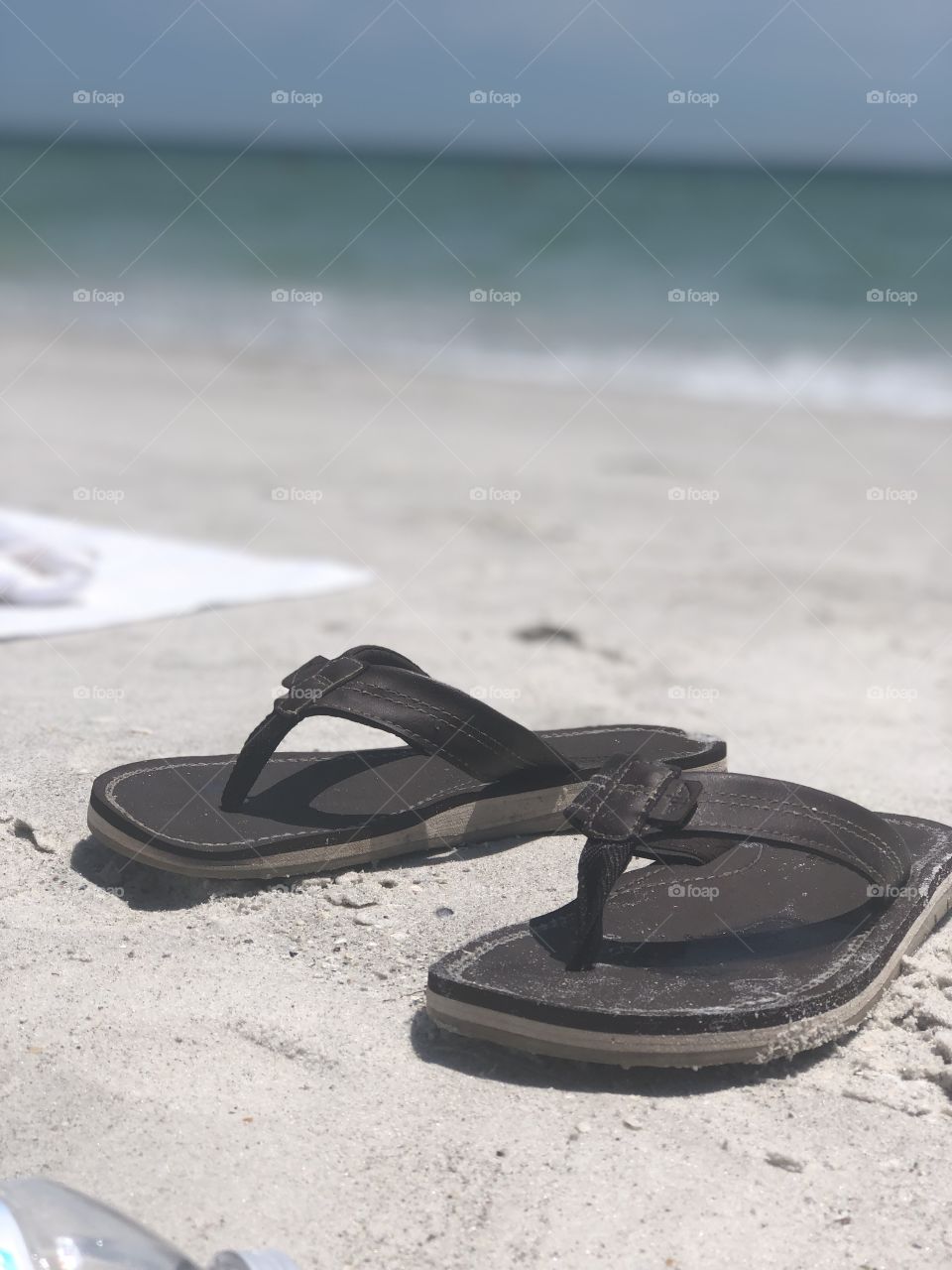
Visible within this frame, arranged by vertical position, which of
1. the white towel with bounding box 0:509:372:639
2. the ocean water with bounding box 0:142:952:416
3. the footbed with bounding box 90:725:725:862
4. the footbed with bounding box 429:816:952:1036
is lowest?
the white towel with bounding box 0:509:372:639

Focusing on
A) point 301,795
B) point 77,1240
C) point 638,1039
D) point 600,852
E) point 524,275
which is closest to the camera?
point 77,1240

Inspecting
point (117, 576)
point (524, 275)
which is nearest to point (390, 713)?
point (117, 576)

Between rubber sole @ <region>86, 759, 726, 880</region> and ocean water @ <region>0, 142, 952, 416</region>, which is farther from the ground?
ocean water @ <region>0, 142, 952, 416</region>

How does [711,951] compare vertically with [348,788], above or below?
above

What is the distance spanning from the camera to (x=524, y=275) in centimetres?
1313

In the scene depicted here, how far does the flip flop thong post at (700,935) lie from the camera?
1.56m

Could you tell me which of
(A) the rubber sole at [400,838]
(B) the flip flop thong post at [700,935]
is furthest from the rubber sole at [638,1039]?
(A) the rubber sole at [400,838]

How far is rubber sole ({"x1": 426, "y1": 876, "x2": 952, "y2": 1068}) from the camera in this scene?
1547mm

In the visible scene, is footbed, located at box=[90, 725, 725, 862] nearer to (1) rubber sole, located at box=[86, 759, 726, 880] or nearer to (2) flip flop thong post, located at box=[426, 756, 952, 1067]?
(1) rubber sole, located at box=[86, 759, 726, 880]

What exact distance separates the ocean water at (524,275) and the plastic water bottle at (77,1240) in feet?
25.7

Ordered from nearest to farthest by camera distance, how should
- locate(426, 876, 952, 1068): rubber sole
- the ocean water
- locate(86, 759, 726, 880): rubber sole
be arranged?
locate(426, 876, 952, 1068): rubber sole, locate(86, 759, 726, 880): rubber sole, the ocean water

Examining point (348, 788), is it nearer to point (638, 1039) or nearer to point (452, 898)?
point (452, 898)

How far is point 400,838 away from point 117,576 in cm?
215

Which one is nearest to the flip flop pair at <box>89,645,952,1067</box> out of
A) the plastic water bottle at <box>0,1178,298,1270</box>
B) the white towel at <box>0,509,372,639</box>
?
the plastic water bottle at <box>0,1178,298,1270</box>
